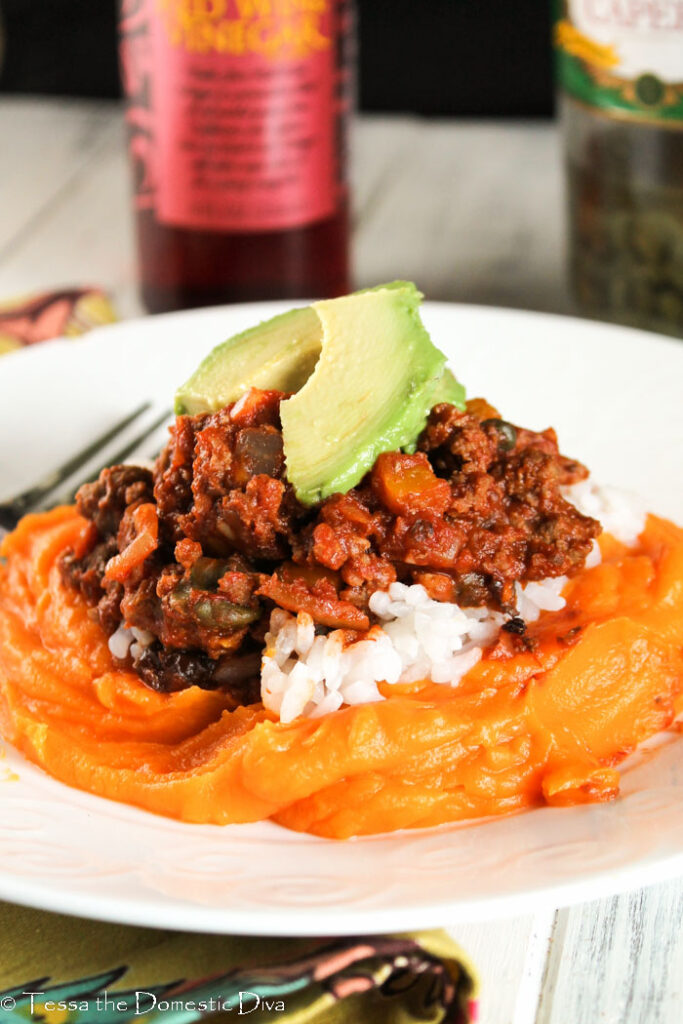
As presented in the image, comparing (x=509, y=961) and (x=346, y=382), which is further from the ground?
(x=346, y=382)

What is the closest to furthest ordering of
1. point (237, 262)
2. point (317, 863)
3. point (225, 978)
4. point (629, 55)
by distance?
point (225, 978), point (317, 863), point (629, 55), point (237, 262)

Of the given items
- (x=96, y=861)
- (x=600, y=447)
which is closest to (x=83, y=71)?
(x=600, y=447)

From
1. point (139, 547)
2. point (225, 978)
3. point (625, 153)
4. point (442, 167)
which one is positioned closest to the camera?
point (225, 978)

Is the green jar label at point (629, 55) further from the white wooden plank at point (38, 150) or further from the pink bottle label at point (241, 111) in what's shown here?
the white wooden plank at point (38, 150)

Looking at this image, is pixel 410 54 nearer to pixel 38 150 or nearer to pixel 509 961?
pixel 38 150

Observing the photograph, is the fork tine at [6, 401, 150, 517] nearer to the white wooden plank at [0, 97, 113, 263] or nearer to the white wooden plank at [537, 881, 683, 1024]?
the white wooden plank at [537, 881, 683, 1024]

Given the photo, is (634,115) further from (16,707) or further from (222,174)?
(16,707)

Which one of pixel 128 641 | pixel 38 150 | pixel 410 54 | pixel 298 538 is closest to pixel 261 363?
pixel 298 538
